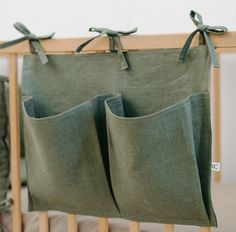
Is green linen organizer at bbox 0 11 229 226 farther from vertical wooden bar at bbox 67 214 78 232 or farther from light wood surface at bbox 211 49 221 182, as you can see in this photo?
light wood surface at bbox 211 49 221 182

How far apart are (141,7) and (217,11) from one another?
0.84 ft

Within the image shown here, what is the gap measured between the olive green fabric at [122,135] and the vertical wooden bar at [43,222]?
0.02 metres

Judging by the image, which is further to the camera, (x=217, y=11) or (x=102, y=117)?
(x=217, y=11)

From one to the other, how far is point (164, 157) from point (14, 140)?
378 mm

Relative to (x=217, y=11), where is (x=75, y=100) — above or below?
below

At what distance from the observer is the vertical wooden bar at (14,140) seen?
2.87 ft

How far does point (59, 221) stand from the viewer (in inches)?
34.8

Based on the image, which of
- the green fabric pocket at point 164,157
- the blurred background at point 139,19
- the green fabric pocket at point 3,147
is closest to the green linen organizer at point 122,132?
the green fabric pocket at point 164,157

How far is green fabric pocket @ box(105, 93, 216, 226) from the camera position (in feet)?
2.26

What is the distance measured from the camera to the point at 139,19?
1313 mm

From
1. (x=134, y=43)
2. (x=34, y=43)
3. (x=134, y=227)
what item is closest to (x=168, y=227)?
(x=134, y=227)

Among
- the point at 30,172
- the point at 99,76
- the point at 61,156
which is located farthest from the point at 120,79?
the point at 30,172

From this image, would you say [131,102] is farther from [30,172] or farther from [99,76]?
[30,172]

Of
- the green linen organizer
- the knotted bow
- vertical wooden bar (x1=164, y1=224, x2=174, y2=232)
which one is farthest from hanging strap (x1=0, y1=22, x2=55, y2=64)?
vertical wooden bar (x1=164, y1=224, x2=174, y2=232)
